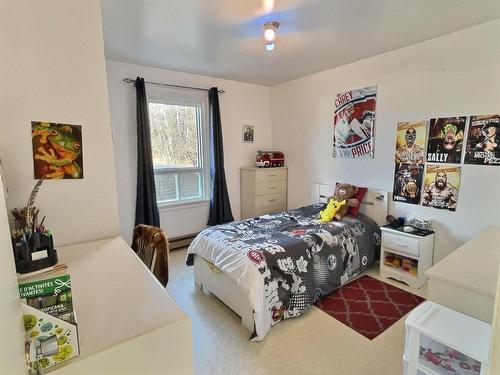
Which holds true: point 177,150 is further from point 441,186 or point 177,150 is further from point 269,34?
point 441,186

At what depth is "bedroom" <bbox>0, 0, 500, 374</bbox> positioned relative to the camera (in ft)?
4.10

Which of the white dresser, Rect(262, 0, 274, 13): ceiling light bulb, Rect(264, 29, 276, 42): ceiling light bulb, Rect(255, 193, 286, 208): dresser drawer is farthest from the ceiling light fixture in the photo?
Rect(255, 193, 286, 208): dresser drawer

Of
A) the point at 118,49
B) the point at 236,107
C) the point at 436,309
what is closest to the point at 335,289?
the point at 436,309

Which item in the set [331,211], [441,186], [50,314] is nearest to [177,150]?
[331,211]

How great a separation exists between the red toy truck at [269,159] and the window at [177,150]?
91 centimetres

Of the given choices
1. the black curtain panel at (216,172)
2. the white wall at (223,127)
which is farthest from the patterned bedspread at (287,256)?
the white wall at (223,127)

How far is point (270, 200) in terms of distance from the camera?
172 inches

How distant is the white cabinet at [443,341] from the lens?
1.20 metres

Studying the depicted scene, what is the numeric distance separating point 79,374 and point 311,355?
1.62 metres

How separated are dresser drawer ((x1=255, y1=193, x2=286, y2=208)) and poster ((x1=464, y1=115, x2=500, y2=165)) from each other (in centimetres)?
252

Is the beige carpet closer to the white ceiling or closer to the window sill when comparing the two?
the window sill

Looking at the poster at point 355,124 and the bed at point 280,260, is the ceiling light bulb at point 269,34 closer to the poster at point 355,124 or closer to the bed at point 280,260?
the poster at point 355,124

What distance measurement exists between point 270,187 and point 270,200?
22 cm

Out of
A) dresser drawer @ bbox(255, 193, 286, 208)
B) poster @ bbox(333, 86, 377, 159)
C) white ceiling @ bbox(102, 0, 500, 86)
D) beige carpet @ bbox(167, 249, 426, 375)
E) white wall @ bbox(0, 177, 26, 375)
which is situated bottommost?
beige carpet @ bbox(167, 249, 426, 375)
